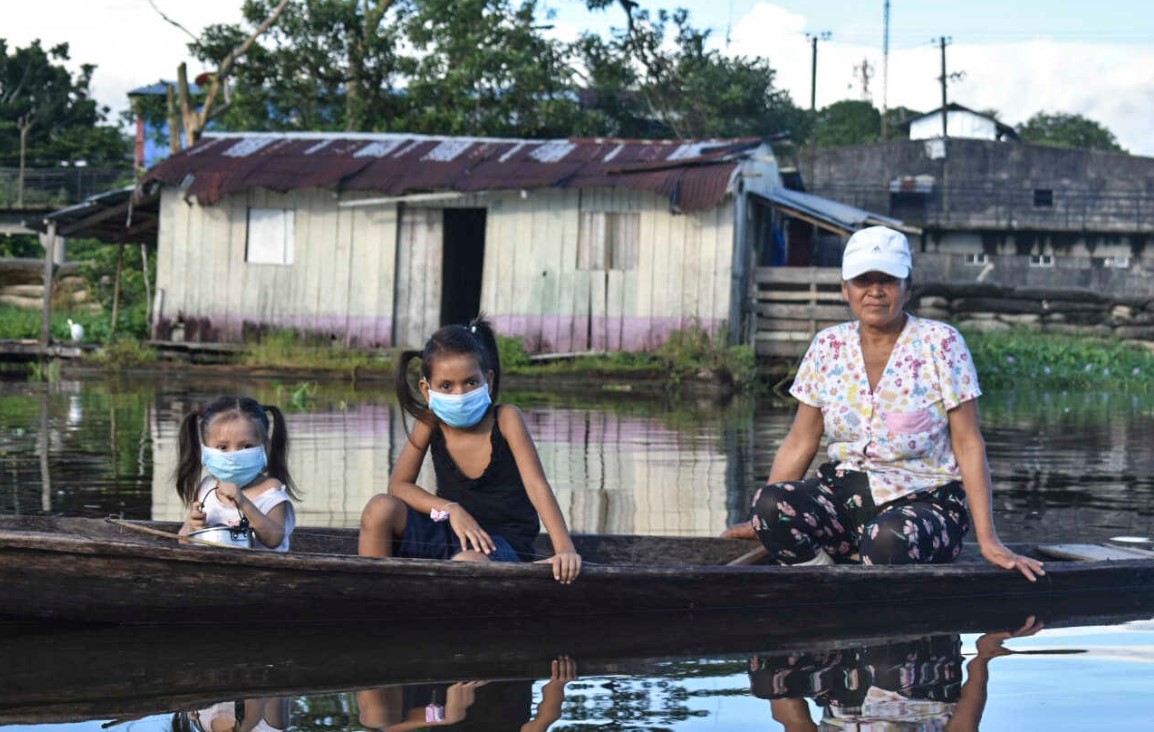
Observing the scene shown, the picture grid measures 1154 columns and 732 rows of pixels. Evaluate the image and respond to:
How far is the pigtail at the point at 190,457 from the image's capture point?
16.0ft

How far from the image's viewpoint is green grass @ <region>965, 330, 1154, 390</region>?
18.9 metres

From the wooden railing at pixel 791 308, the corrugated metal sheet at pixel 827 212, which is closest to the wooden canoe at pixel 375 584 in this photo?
the wooden railing at pixel 791 308

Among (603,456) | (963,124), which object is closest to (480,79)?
(603,456)

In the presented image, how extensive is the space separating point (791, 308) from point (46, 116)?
22425mm

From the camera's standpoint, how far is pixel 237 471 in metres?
4.66

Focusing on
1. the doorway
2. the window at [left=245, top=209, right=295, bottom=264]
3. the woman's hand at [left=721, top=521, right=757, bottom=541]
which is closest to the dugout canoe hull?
the woman's hand at [left=721, top=521, right=757, bottom=541]

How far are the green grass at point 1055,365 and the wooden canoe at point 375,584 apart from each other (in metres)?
14.1

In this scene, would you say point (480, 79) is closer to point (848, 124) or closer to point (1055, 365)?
point (1055, 365)

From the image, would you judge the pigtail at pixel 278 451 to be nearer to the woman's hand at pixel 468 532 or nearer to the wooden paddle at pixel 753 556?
the woman's hand at pixel 468 532

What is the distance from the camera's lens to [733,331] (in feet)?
57.8

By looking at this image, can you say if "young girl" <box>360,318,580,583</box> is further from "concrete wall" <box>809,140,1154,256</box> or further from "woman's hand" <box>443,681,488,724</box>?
"concrete wall" <box>809,140,1154,256</box>

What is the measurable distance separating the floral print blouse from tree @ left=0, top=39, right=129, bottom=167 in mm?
30586

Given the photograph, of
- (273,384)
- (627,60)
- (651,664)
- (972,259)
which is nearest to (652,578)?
(651,664)

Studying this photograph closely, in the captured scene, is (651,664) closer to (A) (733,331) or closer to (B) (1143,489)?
(B) (1143,489)
